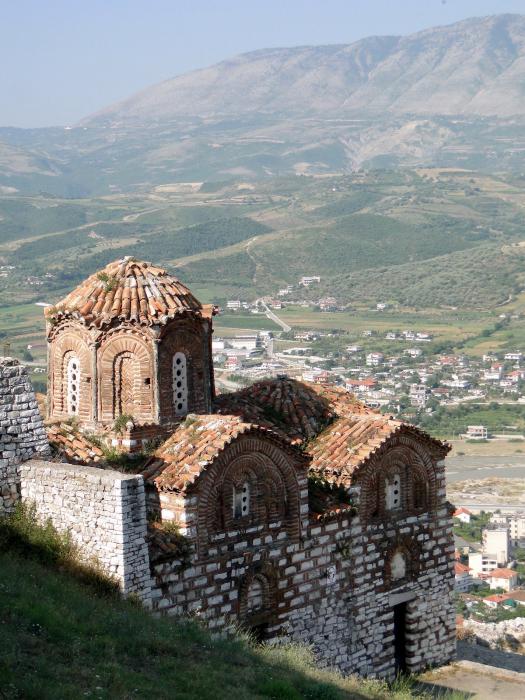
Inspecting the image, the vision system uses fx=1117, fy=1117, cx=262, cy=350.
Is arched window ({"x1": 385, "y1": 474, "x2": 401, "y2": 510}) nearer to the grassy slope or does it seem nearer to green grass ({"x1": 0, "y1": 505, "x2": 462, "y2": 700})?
green grass ({"x1": 0, "y1": 505, "x2": 462, "y2": 700})

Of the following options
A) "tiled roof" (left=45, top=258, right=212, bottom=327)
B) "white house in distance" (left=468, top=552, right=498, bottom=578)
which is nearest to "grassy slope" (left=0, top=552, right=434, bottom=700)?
"tiled roof" (left=45, top=258, right=212, bottom=327)

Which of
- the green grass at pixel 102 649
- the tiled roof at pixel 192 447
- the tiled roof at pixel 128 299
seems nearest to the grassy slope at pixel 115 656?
the green grass at pixel 102 649

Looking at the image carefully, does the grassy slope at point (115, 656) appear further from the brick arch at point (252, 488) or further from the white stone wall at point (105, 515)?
the brick arch at point (252, 488)

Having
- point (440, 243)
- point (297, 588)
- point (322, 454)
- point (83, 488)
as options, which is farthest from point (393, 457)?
point (440, 243)

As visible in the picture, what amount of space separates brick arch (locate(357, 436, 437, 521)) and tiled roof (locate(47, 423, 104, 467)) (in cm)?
412

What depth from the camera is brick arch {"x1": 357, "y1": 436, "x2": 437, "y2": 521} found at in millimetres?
17594

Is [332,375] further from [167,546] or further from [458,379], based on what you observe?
[167,546]

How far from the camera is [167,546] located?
48.4 feet

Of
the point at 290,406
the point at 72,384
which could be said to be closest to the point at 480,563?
the point at 290,406

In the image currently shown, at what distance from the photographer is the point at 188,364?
57.6 ft

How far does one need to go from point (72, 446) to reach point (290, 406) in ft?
12.9

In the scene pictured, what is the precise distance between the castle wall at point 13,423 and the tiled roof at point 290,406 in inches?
160

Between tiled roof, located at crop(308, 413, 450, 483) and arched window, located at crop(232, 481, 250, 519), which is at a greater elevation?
tiled roof, located at crop(308, 413, 450, 483)

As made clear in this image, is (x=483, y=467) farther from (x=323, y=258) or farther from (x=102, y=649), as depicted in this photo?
(x=323, y=258)
